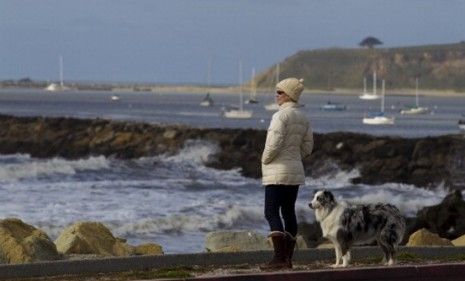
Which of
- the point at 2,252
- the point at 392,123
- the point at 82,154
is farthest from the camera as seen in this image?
the point at 392,123

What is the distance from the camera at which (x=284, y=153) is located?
12.4 metres

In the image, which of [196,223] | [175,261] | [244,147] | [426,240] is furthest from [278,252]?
[244,147]

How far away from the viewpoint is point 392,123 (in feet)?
369

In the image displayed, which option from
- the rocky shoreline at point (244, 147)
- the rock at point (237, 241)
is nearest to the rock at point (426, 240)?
the rock at point (237, 241)

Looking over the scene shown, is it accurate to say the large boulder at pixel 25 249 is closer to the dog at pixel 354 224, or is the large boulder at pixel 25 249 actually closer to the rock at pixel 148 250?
the rock at pixel 148 250

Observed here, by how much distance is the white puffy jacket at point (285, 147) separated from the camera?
12.4 metres

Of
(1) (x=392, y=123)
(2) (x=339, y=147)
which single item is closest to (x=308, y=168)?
(2) (x=339, y=147)

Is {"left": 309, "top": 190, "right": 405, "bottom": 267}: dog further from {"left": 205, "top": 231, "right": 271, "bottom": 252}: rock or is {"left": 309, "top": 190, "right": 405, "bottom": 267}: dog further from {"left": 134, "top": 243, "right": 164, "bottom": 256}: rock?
{"left": 134, "top": 243, "right": 164, "bottom": 256}: rock

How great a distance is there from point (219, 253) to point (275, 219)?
4.39 feet

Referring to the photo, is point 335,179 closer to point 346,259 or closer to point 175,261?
point 175,261

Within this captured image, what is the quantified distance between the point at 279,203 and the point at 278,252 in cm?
47

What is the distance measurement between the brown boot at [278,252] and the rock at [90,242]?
3.61 meters

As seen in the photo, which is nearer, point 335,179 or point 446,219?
point 446,219

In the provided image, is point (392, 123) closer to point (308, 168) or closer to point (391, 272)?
point (308, 168)
